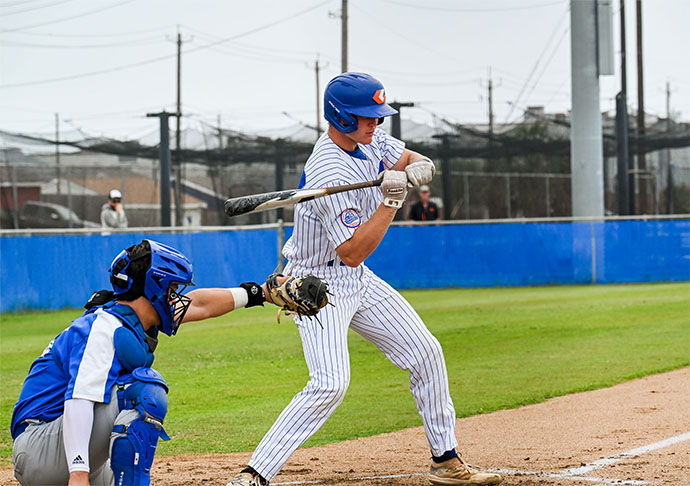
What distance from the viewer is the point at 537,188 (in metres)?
23.8

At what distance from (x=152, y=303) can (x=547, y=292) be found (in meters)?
14.4

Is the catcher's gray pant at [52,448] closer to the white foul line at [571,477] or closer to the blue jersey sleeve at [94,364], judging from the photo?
the blue jersey sleeve at [94,364]

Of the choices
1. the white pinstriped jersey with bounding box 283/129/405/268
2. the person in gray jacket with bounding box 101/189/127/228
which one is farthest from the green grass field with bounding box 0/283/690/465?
the white pinstriped jersey with bounding box 283/129/405/268

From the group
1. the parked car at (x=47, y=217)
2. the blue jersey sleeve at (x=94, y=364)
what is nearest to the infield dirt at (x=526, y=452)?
the blue jersey sleeve at (x=94, y=364)

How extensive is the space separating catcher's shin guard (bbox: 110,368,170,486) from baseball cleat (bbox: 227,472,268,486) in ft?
2.79

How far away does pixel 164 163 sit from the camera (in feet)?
60.8

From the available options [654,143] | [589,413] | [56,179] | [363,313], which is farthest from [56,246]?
[654,143]

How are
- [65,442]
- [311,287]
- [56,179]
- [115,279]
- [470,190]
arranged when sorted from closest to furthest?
[65,442] → [115,279] → [311,287] → [56,179] → [470,190]

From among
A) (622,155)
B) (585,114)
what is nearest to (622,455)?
(585,114)

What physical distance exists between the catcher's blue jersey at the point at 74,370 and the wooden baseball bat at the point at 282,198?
1.14m

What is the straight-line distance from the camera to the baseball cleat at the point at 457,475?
15.7ft

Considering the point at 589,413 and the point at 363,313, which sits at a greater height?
the point at 363,313

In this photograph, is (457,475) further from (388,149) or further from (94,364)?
(94,364)

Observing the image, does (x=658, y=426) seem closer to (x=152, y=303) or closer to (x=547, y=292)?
(x=152, y=303)
